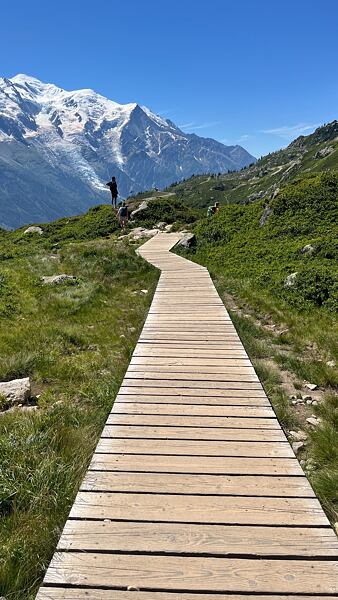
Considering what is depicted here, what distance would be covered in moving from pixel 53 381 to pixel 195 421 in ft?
11.2

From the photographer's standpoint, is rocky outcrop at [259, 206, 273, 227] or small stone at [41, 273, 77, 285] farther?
rocky outcrop at [259, 206, 273, 227]

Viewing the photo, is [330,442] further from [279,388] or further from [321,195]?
[321,195]

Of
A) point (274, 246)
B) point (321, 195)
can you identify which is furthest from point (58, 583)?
point (321, 195)

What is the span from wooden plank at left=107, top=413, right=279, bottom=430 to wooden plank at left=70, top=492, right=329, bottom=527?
4.70ft

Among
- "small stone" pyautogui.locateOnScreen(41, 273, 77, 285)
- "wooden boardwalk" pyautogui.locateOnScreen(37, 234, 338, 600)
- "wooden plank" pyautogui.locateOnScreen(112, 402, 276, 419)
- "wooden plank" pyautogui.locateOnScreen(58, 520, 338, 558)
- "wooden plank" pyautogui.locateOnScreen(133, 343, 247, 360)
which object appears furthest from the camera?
"small stone" pyautogui.locateOnScreen(41, 273, 77, 285)

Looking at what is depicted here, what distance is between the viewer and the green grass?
3.91 meters

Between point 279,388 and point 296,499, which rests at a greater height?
point 296,499

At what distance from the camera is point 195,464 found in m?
4.80

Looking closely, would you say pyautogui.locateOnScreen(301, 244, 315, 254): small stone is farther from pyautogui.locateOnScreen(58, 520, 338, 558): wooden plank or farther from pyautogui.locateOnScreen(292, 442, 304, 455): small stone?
pyautogui.locateOnScreen(58, 520, 338, 558): wooden plank

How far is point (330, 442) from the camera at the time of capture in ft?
18.5

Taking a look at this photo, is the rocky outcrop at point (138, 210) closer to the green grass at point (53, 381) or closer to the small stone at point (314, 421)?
the green grass at point (53, 381)

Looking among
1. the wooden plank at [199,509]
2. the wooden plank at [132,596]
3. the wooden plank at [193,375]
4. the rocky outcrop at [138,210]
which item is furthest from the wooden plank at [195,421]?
the rocky outcrop at [138,210]

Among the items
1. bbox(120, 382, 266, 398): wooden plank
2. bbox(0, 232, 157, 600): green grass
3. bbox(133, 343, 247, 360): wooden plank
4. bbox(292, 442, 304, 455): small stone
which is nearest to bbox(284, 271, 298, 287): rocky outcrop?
bbox(0, 232, 157, 600): green grass

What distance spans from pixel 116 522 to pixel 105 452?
1185 mm
